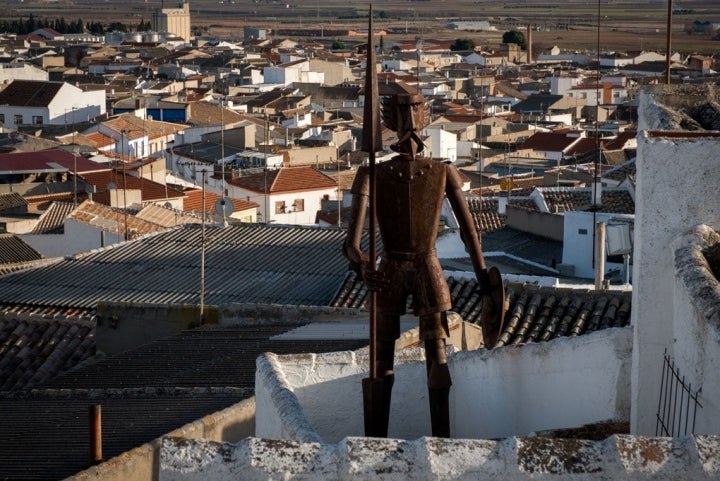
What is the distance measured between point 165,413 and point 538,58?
96.7 m

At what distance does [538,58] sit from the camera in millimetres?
103188

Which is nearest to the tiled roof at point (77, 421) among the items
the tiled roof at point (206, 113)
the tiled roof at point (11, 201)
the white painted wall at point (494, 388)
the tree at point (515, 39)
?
the white painted wall at point (494, 388)

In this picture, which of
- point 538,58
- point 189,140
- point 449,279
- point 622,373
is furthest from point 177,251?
point 538,58

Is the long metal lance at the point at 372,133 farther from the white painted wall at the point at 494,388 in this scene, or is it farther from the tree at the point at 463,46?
the tree at the point at 463,46

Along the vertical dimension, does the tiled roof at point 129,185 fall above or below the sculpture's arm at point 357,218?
below

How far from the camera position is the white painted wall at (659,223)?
17.9 feet

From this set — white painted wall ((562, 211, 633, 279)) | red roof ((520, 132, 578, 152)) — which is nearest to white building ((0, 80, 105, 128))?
red roof ((520, 132, 578, 152))

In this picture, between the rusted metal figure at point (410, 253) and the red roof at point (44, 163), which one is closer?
the rusted metal figure at point (410, 253)

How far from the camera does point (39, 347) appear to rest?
13.3 meters

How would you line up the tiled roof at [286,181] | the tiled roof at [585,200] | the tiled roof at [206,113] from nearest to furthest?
the tiled roof at [585,200]
the tiled roof at [286,181]
the tiled roof at [206,113]

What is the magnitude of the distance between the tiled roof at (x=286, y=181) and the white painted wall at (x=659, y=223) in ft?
89.8

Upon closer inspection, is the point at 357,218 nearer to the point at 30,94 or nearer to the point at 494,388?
the point at 494,388

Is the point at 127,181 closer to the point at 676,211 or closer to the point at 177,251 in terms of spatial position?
the point at 177,251

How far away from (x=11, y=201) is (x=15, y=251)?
6912mm
